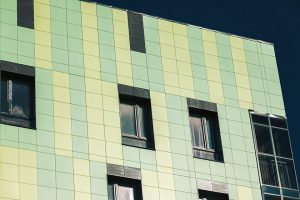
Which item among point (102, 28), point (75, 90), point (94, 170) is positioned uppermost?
point (102, 28)

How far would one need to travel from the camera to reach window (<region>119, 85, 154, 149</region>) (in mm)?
47062

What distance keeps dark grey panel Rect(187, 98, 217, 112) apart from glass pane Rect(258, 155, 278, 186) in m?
3.20

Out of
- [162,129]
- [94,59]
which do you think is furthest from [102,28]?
[162,129]

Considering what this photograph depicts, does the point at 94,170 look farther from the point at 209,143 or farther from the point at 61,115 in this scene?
the point at 209,143

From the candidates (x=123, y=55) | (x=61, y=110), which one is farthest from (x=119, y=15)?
(x=61, y=110)

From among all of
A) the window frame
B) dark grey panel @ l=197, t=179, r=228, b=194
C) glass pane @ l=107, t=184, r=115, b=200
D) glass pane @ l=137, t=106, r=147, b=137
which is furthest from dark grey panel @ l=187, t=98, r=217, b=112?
glass pane @ l=107, t=184, r=115, b=200

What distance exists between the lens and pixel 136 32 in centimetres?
5034

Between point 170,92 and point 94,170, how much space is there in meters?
6.53

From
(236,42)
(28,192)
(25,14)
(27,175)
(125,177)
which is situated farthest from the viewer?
(236,42)

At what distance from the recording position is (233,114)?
50.3 m

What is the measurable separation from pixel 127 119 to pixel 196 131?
3669 mm

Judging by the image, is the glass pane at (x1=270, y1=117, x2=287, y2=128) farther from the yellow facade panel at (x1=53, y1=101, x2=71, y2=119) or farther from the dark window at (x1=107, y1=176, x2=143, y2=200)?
the yellow facade panel at (x1=53, y1=101, x2=71, y2=119)

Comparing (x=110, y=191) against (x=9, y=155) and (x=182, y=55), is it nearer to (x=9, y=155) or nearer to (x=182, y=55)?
(x=9, y=155)

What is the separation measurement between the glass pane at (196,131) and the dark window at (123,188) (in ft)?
14.5
